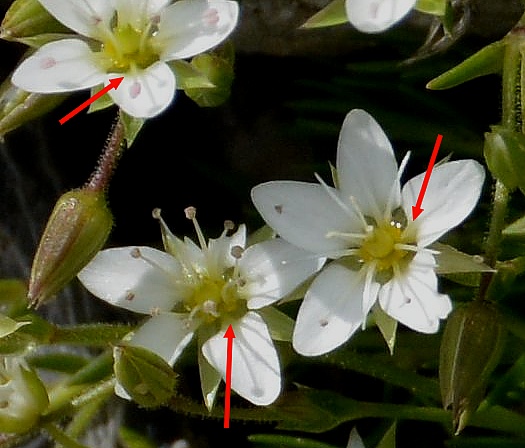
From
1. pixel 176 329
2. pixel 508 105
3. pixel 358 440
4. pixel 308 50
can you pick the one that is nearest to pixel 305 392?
pixel 358 440

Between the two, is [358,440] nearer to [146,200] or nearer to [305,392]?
[305,392]

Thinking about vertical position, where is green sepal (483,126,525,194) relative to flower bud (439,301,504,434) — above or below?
above

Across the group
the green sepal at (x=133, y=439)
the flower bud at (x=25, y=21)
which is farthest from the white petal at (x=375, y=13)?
the green sepal at (x=133, y=439)

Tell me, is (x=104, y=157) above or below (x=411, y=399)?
above

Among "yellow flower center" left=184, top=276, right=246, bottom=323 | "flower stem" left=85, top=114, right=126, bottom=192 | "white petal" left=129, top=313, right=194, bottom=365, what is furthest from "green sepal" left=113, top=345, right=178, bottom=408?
"flower stem" left=85, top=114, right=126, bottom=192

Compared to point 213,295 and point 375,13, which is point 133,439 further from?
point 375,13

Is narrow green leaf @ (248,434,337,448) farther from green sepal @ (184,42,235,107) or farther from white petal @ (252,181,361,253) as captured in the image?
green sepal @ (184,42,235,107)
